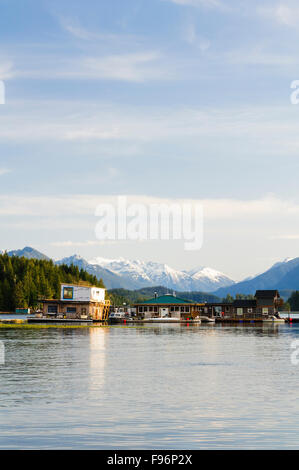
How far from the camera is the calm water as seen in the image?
82.1ft

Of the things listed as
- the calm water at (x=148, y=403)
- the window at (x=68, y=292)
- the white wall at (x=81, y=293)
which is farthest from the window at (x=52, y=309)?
the calm water at (x=148, y=403)

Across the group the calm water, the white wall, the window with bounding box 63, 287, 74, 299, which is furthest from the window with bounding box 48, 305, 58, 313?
the calm water

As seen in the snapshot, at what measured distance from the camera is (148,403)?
3397cm

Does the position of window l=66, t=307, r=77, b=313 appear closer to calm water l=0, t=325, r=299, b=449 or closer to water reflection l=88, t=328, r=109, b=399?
water reflection l=88, t=328, r=109, b=399

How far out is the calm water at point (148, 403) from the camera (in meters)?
25.0

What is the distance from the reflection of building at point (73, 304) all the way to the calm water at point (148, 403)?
116719 mm

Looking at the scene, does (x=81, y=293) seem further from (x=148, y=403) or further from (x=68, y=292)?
(x=148, y=403)

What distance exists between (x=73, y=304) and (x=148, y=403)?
14623 centimetres

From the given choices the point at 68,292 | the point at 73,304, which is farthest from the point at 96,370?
the point at 68,292

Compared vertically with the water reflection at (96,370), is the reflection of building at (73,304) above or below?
above

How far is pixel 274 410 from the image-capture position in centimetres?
3159

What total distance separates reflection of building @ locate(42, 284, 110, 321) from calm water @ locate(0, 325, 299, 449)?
116719mm

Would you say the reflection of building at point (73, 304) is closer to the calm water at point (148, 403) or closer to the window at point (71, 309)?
the window at point (71, 309)
